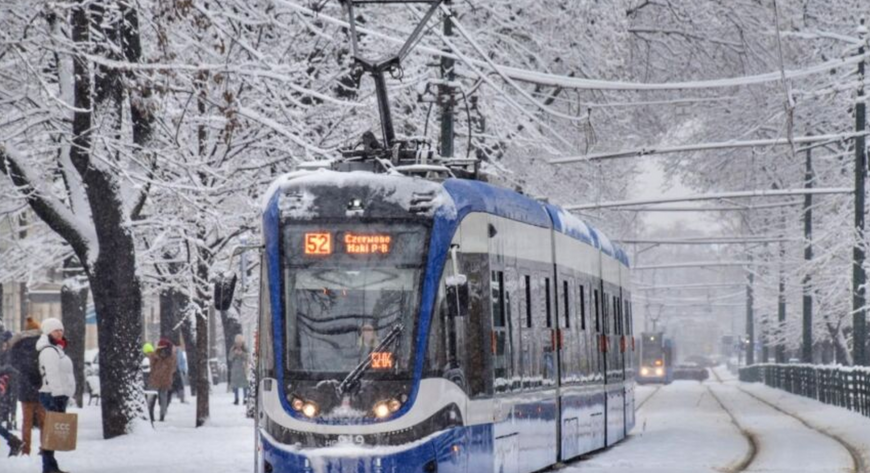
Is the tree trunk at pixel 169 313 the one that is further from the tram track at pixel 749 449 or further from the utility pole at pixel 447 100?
the utility pole at pixel 447 100

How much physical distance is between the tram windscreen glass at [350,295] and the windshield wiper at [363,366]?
0.02 meters

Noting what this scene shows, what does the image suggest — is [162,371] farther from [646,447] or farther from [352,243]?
[352,243]

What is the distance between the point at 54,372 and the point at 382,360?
643 centimetres

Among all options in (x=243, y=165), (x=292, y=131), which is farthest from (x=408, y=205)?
(x=243, y=165)

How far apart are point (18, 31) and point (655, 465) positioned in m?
8.46

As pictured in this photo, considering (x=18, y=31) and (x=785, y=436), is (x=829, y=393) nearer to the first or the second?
(x=785, y=436)

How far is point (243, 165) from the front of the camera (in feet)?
94.2

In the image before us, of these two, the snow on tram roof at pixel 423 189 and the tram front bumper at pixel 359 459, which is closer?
the tram front bumper at pixel 359 459

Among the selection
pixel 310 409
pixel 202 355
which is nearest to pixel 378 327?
pixel 310 409

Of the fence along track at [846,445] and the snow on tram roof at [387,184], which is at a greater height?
the snow on tram roof at [387,184]

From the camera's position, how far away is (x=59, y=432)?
20.8 meters

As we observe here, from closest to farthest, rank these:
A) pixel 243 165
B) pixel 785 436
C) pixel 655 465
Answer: pixel 655 465
pixel 243 165
pixel 785 436

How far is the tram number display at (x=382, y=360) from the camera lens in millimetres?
15906

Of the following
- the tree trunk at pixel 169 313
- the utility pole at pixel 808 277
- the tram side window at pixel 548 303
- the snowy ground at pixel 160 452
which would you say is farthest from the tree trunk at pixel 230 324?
the tram side window at pixel 548 303
